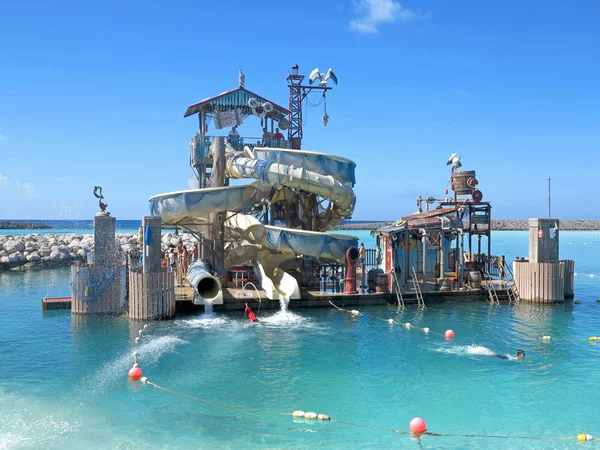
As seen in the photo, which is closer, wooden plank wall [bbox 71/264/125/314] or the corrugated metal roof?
wooden plank wall [bbox 71/264/125/314]

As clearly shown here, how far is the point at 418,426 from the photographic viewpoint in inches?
463

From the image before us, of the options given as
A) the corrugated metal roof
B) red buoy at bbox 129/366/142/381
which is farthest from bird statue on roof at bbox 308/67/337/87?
red buoy at bbox 129/366/142/381

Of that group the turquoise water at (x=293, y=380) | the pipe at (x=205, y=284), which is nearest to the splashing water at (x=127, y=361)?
the turquoise water at (x=293, y=380)

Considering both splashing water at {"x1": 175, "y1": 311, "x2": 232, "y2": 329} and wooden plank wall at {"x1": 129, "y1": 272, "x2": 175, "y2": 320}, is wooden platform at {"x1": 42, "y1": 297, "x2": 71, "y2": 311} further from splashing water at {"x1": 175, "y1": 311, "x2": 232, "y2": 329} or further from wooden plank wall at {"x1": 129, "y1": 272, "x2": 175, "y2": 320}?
splashing water at {"x1": 175, "y1": 311, "x2": 232, "y2": 329}

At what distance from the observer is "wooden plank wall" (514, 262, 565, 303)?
26891 mm

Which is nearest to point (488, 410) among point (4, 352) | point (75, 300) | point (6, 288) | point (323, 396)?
point (323, 396)

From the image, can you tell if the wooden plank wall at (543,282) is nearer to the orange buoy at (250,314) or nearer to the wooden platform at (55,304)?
the orange buoy at (250,314)

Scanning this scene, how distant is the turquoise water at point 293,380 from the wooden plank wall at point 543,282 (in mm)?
2890

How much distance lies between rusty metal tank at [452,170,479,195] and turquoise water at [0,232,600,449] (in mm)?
9979

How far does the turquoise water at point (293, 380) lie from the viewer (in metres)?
11.9

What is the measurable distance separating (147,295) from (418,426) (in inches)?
525

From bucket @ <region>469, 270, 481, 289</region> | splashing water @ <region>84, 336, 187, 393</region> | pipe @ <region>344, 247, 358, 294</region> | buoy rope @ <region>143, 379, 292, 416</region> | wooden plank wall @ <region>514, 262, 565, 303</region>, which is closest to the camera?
buoy rope @ <region>143, 379, 292, 416</region>

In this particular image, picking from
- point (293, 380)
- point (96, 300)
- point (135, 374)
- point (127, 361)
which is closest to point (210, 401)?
point (293, 380)

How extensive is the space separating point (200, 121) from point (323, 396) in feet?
78.9
